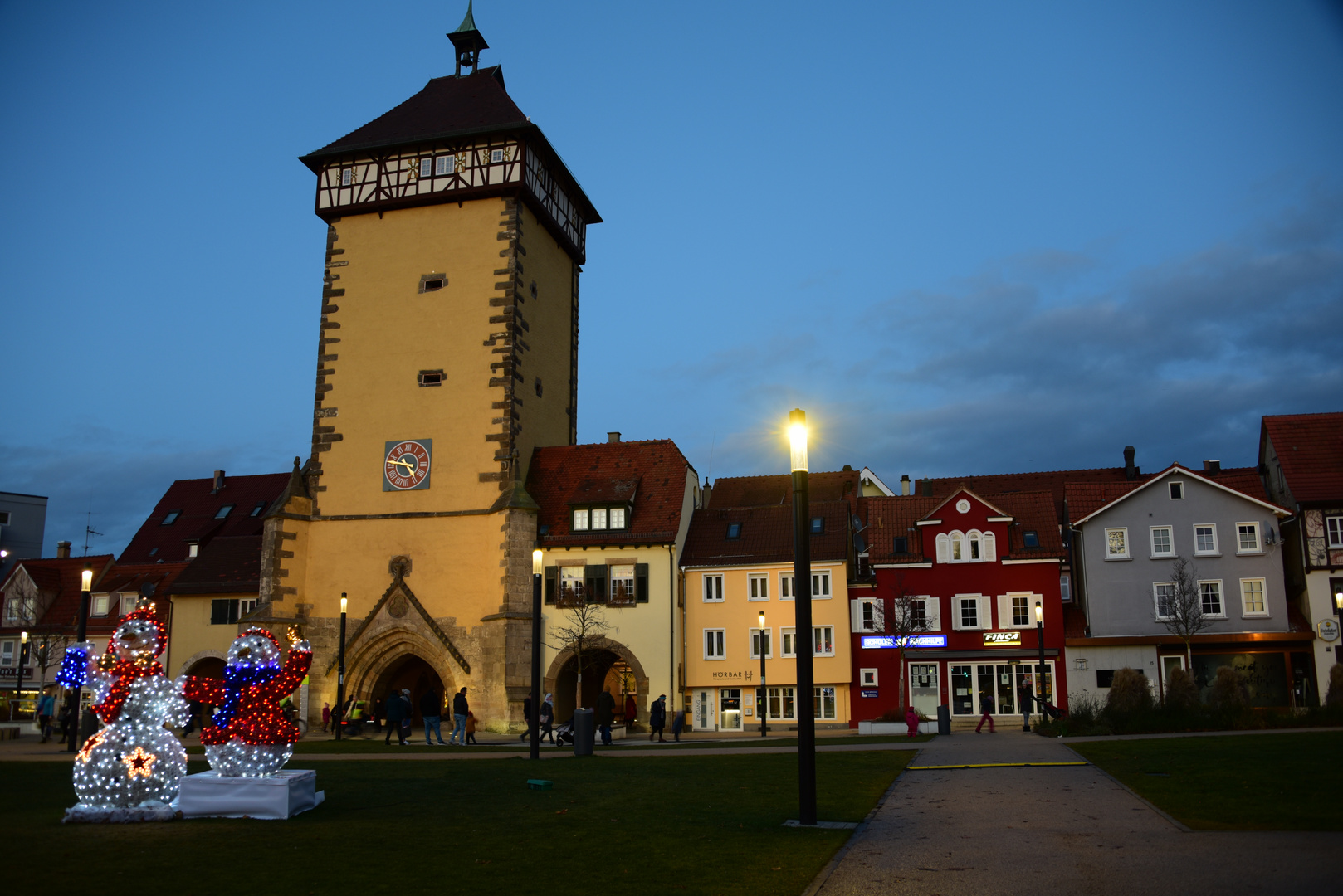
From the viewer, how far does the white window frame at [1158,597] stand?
4497 cm

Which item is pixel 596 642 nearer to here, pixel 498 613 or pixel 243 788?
pixel 498 613

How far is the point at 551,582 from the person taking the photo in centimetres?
4481

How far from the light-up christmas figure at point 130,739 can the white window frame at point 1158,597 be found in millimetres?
41202

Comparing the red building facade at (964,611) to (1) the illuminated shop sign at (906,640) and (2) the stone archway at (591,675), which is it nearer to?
(1) the illuminated shop sign at (906,640)

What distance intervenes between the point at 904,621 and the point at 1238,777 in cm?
2917

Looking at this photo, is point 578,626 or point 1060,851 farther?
point 578,626

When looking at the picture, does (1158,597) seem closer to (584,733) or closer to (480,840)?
(584,733)

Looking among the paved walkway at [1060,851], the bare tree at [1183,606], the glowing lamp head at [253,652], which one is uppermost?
the bare tree at [1183,606]

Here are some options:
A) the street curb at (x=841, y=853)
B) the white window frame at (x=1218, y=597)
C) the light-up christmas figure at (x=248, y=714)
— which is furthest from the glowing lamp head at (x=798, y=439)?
the white window frame at (x=1218, y=597)

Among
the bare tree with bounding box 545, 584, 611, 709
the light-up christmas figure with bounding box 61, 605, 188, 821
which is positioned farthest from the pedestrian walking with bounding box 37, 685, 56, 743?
the light-up christmas figure with bounding box 61, 605, 188, 821

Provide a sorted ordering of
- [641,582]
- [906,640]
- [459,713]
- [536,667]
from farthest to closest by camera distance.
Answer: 1. [906,640]
2. [641,582]
3. [459,713]
4. [536,667]

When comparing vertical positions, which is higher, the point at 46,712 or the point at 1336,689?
the point at 1336,689

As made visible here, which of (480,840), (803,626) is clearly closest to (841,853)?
(803,626)

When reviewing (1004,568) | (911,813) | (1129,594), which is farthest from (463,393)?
(911,813)
